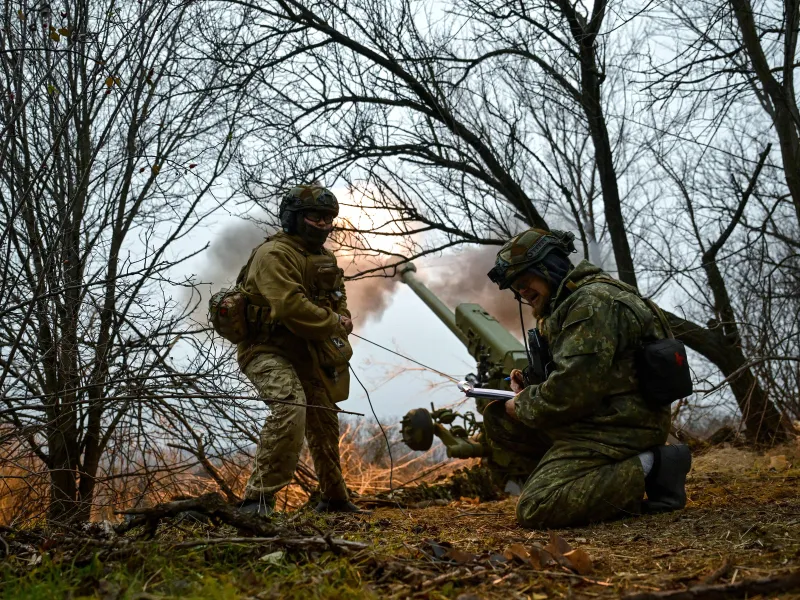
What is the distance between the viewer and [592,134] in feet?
27.9

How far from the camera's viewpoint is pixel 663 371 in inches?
172

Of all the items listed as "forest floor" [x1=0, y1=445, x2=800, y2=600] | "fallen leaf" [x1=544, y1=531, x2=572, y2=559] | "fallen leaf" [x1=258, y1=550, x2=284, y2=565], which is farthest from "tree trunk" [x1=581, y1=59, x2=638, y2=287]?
"fallen leaf" [x1=258, y1=550, x2=284, y2=565]

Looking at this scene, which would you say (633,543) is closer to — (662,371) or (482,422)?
(662,371)

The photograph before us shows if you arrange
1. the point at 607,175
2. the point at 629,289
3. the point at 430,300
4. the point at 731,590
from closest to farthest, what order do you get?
the point at 731,590, the point at 629,289, the point at 607,175, the point at 430,300

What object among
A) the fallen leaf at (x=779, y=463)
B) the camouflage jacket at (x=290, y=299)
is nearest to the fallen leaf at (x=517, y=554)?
Result: the camouflage jacket at (x=290, y=299)

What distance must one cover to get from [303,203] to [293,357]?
3.53ft

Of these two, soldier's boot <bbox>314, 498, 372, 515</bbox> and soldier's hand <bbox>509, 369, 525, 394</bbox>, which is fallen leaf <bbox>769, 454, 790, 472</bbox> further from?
soldier's boot <bbox>314, 498, 372, 515</bbox>

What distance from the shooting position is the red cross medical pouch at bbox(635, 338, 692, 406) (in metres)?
4.35

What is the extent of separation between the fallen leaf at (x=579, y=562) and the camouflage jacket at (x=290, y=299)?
2788 millimetres


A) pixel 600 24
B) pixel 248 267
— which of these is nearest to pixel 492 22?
pixel 600 24

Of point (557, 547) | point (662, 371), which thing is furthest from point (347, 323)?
point (557, 547)

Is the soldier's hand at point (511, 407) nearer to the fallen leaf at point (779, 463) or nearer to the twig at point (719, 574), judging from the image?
the twig at point (719, 574)

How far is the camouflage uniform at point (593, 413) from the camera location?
14.5 feet

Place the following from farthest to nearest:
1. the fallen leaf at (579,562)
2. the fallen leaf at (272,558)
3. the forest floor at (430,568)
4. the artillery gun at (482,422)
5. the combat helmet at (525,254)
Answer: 1. the artillery gun at (482,422)
2. the combat helmet at (525,254)
3. the fallen leaf at (579,562)
4. the fallen leaf at (272,558)
5. the forest floor at (430,568)
